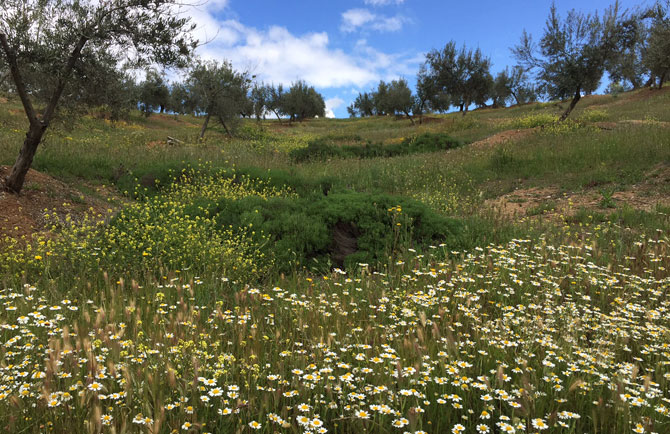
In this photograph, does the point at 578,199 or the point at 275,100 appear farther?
the point at 275,100

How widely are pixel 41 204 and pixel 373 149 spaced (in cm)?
1849

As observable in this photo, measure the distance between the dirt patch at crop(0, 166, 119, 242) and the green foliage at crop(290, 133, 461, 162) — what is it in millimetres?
11346

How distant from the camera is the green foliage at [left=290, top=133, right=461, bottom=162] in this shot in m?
22.3

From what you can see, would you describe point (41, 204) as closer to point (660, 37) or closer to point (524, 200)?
point (524, 200)

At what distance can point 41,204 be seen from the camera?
941cm

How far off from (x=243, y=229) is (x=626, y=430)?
6.30 metres

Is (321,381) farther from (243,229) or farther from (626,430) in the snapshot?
(243,229)

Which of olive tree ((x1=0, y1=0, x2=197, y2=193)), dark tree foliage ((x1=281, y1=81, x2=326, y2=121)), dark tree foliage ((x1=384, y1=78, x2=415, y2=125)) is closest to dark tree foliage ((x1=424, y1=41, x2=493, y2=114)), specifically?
dark tree foliage ((x1=384, y1=78, x2=415, y2=125))

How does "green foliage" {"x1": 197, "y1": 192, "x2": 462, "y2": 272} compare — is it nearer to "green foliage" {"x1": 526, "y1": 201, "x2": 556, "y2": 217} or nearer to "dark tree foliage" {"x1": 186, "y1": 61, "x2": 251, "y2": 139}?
"green foliage" {"x1": 526, "y1": 201, "x2": 556, "y2": 217}

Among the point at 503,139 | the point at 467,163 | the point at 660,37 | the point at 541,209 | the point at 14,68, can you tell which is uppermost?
the point at 660,37

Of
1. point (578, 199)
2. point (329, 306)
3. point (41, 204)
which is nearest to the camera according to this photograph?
point (329, 306)

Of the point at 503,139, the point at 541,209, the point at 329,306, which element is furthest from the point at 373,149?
the point at 329,306

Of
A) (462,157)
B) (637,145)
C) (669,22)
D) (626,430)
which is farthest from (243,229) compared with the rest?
(669,22)

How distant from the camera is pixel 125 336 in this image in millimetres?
3227
